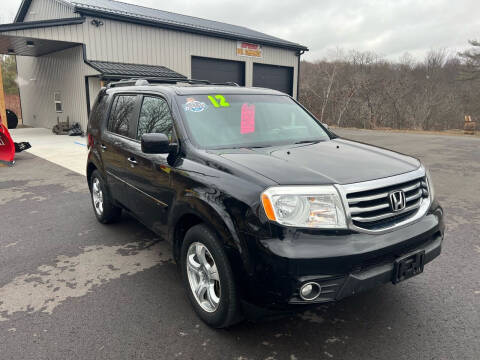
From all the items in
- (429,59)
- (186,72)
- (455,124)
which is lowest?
(455,124)

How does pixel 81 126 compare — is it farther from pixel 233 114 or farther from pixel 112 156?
pixel 233 114

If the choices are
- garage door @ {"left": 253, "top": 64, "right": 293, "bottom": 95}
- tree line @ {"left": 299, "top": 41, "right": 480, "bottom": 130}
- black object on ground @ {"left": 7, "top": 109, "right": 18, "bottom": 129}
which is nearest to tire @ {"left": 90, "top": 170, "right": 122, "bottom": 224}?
garage door @ {"left": 253, "top": 64, "right": 293, "bottom": 95}

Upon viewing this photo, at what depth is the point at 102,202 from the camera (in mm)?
5004

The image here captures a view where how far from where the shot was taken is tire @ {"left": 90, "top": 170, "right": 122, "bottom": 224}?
15.9ft

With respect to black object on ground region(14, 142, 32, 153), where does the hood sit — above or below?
above

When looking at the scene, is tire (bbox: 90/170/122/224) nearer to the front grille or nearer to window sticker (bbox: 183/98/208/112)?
window sticker (bbox: 183/98/208/112)

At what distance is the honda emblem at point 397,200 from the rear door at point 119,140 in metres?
2.64

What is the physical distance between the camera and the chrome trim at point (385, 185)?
2.36 metres

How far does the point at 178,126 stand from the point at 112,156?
1.51m

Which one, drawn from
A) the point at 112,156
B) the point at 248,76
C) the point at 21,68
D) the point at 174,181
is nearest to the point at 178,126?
the point at 174,181

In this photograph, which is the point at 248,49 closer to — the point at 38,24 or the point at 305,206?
the point at 38,24

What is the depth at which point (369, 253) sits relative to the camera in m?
2.31

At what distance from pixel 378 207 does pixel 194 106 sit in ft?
6.06

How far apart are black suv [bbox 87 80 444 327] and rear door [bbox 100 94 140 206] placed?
17cm
